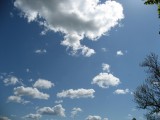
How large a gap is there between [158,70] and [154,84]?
1.98m

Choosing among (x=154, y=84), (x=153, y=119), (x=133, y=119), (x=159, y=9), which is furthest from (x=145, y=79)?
(x=133, y=119)

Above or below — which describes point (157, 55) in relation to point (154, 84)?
above

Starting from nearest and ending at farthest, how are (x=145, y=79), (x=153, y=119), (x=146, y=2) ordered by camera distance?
(x=146, y=2)
(x=145, y=79)
(x=153, y=119)

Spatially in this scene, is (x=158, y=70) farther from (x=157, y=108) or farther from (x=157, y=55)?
(x=157, y=108)

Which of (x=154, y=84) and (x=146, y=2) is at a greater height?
(x=154, y=84)

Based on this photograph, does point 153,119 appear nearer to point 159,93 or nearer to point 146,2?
point 159,93

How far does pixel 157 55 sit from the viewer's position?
3159cm

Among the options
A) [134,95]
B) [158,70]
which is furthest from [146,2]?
[134,95]

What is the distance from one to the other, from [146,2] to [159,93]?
20.5 m

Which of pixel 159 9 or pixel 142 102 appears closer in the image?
pixel 159 9

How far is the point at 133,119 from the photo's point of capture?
95.7 meters

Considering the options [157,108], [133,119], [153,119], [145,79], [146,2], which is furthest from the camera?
[133,119]

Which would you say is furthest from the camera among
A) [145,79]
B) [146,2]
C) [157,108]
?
[145,79]

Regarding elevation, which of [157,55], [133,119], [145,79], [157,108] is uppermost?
[133,119]
